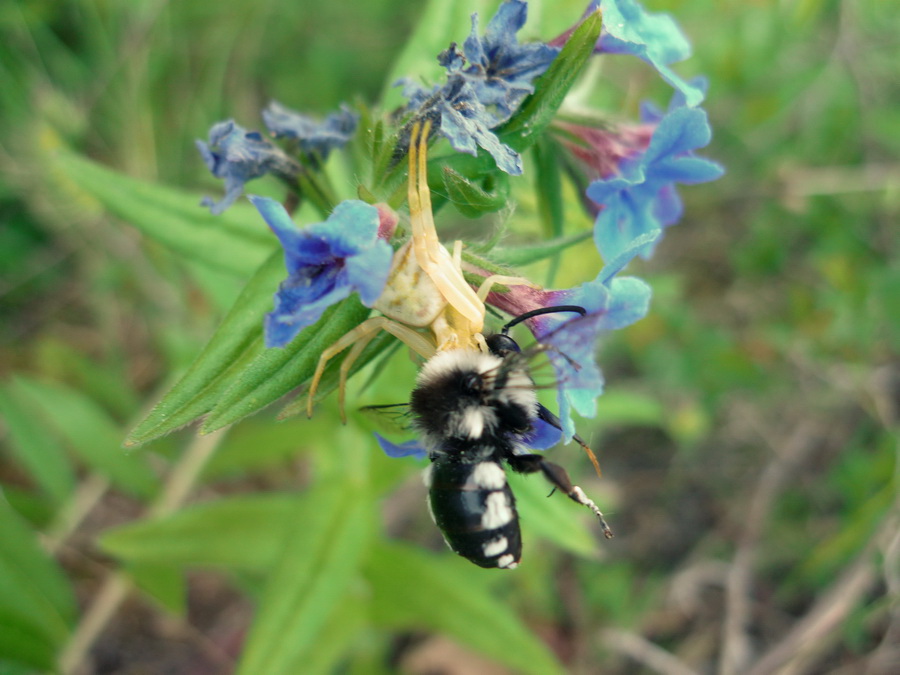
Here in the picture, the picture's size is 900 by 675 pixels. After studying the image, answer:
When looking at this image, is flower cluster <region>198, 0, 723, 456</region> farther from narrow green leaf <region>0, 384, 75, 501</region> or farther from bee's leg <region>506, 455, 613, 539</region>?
narrow green leaf <region>0, 384, 75, 501</region>

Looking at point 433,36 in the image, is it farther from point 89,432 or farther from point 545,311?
point 89,432

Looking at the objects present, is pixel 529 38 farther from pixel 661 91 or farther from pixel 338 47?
pixel 338 47

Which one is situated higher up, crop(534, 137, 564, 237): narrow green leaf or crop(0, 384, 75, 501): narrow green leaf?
crop(534, 137, 564, 237): narrow green leaf

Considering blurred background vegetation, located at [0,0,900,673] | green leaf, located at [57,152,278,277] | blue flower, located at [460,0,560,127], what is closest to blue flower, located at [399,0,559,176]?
blue flower, located at [460,0,560,127]

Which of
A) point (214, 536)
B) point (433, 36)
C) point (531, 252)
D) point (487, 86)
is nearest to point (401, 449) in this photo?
point (531, 252)

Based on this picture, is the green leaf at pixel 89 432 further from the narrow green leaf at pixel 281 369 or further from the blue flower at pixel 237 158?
the narrow green leaf at pixel 281 369
